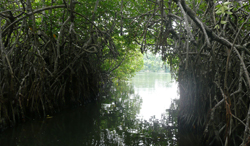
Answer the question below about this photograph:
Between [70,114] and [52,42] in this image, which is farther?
[70,114]

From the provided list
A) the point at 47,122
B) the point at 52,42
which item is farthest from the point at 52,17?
the point at 47,122

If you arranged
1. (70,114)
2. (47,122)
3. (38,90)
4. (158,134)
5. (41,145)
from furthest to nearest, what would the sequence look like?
1. (70,114)
2. (47,122)
3. (38,90)
4. (158,134)
5. (41,145)

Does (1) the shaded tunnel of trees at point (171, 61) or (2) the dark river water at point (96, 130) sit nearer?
(1) the shaded tunnel of trees at point (171, 61)

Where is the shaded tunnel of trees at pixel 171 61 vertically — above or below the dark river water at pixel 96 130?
above

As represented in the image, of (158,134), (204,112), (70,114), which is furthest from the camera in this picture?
(70,114)

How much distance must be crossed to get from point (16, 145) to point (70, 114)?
206 centimetres

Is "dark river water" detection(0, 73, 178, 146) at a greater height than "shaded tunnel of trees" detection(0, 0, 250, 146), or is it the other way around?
"shaded tunnel of trees" detection(0, 0, 250, 146)

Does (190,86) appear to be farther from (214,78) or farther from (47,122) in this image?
(47,122)

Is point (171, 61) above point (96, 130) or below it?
above

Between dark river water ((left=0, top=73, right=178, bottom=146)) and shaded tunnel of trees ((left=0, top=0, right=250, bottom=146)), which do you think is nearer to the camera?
shaded tunnel of trees ((left=0, top=0, right=250, bottom=146))

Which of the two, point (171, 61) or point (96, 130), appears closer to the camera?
point (96, 130)

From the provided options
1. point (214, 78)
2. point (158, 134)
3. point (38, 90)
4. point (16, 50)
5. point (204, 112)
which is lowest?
point (158, 134)

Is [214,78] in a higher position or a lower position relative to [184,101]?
higher

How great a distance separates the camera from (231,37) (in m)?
2.80
